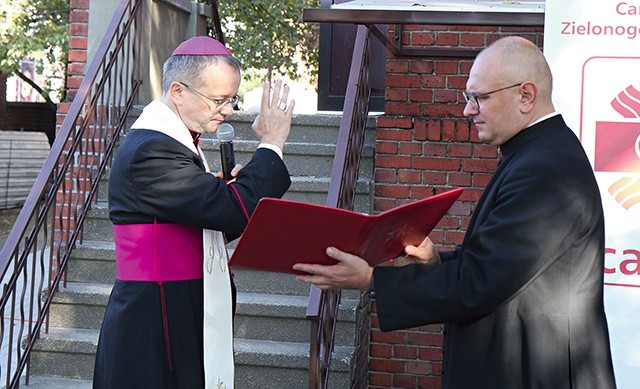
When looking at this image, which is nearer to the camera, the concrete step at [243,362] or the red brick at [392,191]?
the concrete step at [243,362]

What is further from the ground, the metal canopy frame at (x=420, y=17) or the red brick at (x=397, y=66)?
the metal canopy frame at (x=420, y=17)

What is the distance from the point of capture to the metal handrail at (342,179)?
4.52 metres

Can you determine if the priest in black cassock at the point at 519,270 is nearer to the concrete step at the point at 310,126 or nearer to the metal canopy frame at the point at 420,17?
the metal canopy frame at the point at 420,17

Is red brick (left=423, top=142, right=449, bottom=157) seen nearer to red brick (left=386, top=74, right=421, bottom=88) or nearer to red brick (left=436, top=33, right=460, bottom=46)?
red brick (left=386, top=74, right=421, bottom=88)

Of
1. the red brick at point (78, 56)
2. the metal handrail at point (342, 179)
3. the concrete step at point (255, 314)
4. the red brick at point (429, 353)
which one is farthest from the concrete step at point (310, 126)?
the red brick at point (429, 353)

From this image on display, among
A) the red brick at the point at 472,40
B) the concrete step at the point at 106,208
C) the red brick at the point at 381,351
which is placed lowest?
the red brick at the point at 381,351

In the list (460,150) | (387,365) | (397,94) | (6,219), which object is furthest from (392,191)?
(6,219)

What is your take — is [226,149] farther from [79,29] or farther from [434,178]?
[79,29]

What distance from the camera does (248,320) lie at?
5.84 m

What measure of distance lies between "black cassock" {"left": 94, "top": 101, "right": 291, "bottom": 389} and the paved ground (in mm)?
11867

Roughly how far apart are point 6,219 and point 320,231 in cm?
1572

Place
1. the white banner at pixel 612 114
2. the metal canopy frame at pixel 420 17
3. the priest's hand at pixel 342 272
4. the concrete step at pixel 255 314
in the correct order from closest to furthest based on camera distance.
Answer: the priest's hand at pixel 342 272, the white banner at pixel 612 114, the metal canopy frame at pixel 420 17, the concrete step at pixel 255 314

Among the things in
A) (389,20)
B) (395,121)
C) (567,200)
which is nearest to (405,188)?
(395,121)

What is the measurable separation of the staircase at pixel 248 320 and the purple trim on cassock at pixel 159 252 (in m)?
2.26
